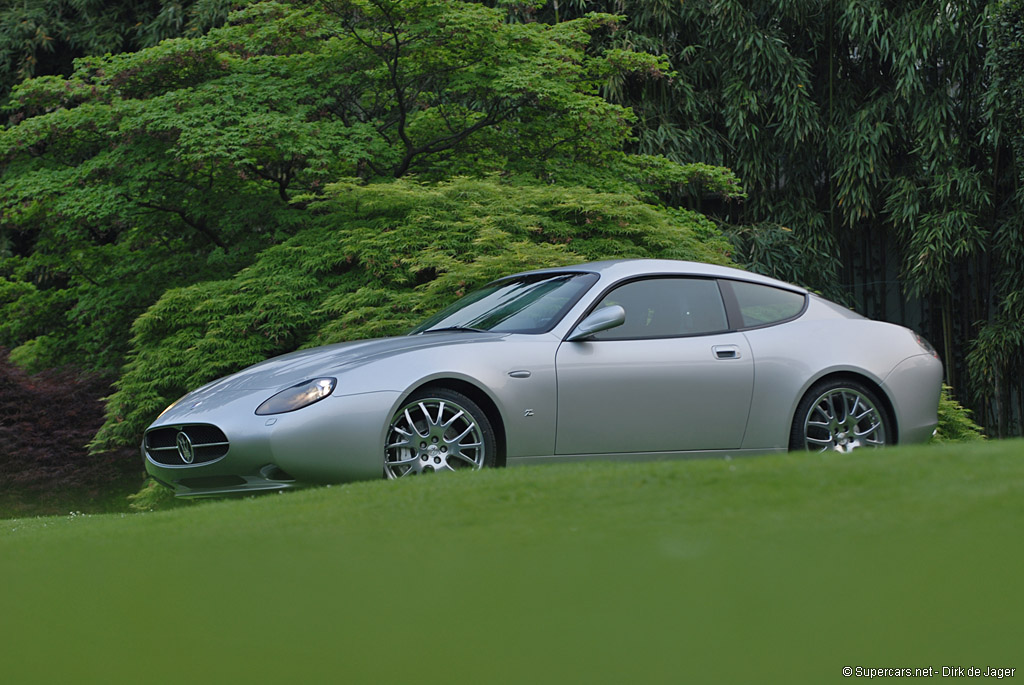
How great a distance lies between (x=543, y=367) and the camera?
5887 mm

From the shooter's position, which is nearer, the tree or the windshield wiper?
the windshield wiper

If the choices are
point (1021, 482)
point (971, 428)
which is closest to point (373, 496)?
Result: point (1021, 482)

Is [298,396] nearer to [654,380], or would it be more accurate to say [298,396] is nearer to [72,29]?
[654,380]

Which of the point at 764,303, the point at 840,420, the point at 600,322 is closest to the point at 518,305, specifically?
the point at 600,322

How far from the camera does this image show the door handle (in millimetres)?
6270

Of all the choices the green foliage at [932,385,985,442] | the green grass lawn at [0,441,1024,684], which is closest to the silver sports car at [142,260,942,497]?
the green grass lawn at [0,441,1024,684]

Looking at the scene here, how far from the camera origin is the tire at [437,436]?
5.58m

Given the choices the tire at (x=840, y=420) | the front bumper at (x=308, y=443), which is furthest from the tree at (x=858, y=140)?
the front bumper at (x=308, y=443)

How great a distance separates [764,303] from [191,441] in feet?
12.1

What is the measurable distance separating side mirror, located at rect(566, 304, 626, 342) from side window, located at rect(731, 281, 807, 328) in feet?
3.20

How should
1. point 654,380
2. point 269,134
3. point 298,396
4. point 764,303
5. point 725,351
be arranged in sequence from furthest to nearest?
point 269,134
point 764,303
point 725,351
point 654,380
point 298,396

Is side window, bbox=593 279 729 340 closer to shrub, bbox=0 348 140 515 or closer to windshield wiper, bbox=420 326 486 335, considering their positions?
windshield wiper, bbox=420 326 486 335

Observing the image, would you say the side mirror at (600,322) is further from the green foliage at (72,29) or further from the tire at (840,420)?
the green foliage at (72,29)

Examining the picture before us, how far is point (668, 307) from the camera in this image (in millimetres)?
6469
